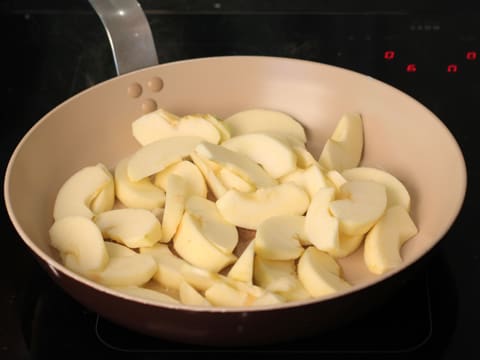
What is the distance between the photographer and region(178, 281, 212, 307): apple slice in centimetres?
88

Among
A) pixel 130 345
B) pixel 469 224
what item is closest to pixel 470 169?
pixel 469 224

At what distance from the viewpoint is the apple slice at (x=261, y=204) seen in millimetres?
1024

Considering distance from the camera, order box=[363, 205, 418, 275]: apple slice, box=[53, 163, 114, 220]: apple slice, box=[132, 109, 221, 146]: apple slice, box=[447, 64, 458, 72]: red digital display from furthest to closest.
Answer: box=[447, 64, 458, 72]: red digital display
box=[132, 109, 221, 146]: apple slice
box=[53, 163, 114, 220]: apple slice
box=[363, 205, 418, 275]: apple slice

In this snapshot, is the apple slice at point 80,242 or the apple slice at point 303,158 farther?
the apple slice at point 303,158

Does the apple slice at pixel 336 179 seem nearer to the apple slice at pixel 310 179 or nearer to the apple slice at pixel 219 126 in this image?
the apple slice at pixel 310 179

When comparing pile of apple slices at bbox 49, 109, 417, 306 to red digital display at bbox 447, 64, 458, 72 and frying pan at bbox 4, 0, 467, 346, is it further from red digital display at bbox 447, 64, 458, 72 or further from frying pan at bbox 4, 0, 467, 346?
red digital display at bbox 447, 64, 458, 72

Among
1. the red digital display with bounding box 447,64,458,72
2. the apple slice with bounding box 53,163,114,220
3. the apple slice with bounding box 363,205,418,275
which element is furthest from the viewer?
the red digital display with bounding box 447,64,458,72

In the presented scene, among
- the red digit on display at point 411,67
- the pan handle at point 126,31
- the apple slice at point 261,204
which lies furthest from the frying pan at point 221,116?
the red digit on display at point 411,67

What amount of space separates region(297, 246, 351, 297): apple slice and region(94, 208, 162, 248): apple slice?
7.8 inches

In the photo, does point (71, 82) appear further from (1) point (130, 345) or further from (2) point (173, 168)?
(1) point (130, 345)

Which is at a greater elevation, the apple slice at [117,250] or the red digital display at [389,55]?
the red digital display at [389,55]

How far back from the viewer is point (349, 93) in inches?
47.3

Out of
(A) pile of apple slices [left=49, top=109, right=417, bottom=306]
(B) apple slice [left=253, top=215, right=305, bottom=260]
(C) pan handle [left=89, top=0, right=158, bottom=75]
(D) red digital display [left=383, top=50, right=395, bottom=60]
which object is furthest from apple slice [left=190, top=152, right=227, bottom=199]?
(D) red digital display [left=383, top=50, right=395, bottom=60]

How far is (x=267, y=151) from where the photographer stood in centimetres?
112
